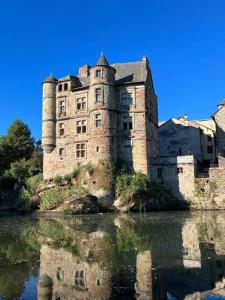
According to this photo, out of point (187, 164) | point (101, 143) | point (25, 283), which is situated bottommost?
point (25, 283)

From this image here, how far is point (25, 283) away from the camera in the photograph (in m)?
10.9

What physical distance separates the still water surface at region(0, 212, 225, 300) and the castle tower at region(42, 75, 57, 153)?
105 ft

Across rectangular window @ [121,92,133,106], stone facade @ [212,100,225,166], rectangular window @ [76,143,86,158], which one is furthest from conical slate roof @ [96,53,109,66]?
stone facade @ [212,100,225,166]

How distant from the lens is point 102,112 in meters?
46.8

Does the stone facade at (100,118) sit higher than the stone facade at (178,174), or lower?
higher

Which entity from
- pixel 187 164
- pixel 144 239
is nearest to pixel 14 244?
pixel 144 239

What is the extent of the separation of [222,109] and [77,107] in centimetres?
2392

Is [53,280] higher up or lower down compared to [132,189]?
lower down

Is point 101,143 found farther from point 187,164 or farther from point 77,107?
point 187,164

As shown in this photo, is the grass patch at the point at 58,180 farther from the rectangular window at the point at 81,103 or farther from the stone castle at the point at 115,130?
the rectangular window at the point at 81,103

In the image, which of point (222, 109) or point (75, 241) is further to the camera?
point (222, 109)

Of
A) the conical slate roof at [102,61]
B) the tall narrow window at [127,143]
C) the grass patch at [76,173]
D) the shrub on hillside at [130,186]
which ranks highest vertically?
the conical slate roof at [102,61]

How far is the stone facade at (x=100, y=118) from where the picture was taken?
153 feet

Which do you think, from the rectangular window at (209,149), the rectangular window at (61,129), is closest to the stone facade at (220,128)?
the rectangular window at (209,149)
